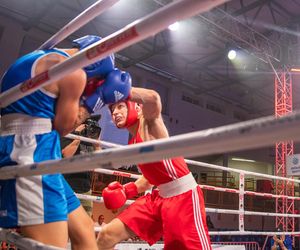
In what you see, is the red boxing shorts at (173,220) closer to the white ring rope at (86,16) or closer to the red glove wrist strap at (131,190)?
the red glove wrist strap at (131,190)

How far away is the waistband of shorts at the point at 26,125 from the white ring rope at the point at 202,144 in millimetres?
273

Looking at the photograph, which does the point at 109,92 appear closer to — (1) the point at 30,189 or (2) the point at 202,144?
(1) the point at 30,189

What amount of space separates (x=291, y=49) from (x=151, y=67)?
459 centimetres

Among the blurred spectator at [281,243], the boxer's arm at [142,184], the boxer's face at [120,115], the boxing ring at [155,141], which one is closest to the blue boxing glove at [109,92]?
the boxing ring at [155,141]

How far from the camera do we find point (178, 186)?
7.47 ft

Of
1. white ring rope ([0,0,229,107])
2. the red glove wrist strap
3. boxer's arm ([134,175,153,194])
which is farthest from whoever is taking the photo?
boxer's arm ([134,175,153,194])

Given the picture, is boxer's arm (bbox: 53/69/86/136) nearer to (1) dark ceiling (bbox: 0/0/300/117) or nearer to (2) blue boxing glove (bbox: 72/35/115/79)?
(2) blue boxing glove (bbox: 72/35/115/79)

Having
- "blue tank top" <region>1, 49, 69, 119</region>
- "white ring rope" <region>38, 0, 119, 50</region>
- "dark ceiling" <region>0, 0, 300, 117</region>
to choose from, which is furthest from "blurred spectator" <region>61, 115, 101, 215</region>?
"dark ceiling" <region>0, 0, 300, 117</region>

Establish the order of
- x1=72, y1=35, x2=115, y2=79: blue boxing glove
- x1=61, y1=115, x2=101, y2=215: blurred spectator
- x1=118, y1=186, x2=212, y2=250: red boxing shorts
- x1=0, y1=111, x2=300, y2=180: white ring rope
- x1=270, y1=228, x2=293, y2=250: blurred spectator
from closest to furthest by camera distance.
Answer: x1=0, y1=111, x2=300, y2=180: white ring rope
x1=72, y1=35, x2=115, y2=79: blue boxing glove
x1=118, y1=186, x2=212, y2=250: red boxing shorts
x1=61, y1=115, x2=101, y2=215: blurred spectator
x1=270, y1=228, x2=293, y2=250: blurred spectator

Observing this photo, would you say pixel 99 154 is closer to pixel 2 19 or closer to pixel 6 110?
pixel 6 110

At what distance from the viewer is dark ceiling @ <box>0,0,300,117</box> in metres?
9.02

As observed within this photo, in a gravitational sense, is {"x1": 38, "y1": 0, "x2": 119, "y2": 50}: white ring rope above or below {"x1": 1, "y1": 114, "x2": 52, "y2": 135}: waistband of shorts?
above

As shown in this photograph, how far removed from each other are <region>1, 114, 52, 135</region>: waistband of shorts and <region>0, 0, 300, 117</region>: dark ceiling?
6.68 meters

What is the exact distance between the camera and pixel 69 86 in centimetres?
133
